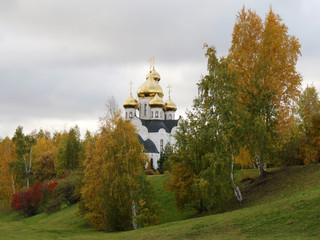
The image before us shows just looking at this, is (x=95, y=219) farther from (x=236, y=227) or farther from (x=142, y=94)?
(x=142, y=94)

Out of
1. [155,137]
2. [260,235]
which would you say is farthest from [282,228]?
[155,137]

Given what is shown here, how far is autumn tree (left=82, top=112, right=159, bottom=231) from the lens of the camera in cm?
2173

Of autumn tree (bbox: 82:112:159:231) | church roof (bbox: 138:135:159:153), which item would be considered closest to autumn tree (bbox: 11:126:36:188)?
church roof (bbox: 138:135:159:153)

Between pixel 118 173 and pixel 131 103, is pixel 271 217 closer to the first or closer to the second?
pixel 118 173

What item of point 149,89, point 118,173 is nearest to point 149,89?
point 149,89

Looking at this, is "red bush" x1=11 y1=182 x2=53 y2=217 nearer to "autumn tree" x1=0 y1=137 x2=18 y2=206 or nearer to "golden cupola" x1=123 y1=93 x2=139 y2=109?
"autumn tree" x1=0 y1=137 x2=18 y2=206

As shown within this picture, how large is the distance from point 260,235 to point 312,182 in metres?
7.82

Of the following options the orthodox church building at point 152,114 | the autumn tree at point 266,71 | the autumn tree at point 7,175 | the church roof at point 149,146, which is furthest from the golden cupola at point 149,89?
the autumn tree at point 266,71

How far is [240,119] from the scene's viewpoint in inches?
818

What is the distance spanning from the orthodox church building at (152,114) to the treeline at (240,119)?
1547 inches

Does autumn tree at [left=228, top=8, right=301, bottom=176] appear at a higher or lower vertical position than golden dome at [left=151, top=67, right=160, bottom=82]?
lower

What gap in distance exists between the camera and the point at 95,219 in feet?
79.4

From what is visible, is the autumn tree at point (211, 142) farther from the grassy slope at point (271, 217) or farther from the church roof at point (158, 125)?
the church roof at point (158, 125)

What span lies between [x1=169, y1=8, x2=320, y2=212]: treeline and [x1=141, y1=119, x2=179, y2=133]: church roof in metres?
39.9
